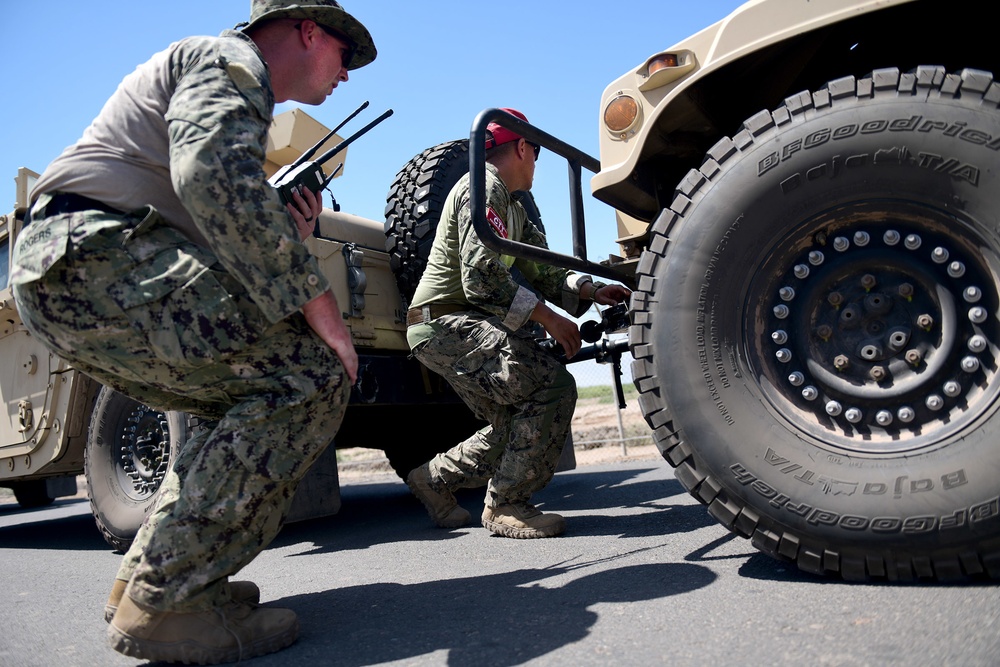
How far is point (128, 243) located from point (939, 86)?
1.92m

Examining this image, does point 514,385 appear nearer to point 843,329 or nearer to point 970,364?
point 843,329

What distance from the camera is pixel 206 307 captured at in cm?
178

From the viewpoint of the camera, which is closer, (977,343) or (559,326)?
(977,343)

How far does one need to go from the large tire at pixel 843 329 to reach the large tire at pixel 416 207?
2153 millimetres

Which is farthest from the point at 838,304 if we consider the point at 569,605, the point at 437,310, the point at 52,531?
the point at 52,531

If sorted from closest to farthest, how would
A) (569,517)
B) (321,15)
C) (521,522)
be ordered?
(321,15) → (521,522) → (569,517)

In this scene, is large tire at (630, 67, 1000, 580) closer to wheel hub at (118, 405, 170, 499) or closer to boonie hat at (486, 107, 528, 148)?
boonie hat at (486, 107, 528, 148)

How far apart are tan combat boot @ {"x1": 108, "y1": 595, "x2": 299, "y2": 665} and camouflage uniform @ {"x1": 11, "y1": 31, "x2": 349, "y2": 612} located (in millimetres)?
36

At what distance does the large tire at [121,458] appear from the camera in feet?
13.1

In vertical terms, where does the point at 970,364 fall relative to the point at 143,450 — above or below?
above

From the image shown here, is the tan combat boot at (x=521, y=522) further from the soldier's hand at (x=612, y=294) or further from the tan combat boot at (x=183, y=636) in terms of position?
the tan combat boot at (x=183, y=636)

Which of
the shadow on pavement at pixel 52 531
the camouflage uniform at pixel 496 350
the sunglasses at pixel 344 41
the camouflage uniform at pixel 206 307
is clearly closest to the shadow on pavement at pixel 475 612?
the camouflage uniform at pixel 206 307

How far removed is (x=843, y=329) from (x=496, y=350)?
1562 millimetres

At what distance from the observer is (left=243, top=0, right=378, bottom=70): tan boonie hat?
2.06 meters
